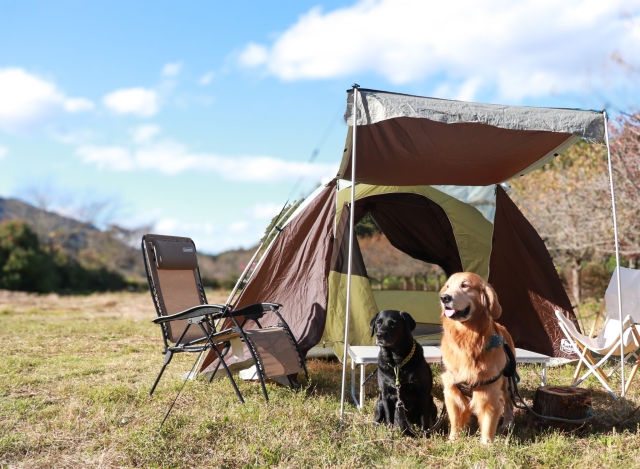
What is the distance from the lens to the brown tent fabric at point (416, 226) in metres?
6.73

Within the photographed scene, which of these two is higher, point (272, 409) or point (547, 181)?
point (547, 181)

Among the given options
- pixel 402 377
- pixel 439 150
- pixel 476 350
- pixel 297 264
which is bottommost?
pixel 402 377

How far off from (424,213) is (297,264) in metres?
2.12

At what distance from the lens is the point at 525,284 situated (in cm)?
580

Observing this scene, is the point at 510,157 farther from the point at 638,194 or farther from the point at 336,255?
the point at 638,194

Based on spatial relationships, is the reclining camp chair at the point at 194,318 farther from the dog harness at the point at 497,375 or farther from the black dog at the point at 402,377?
the dog harness at the point at 497,375

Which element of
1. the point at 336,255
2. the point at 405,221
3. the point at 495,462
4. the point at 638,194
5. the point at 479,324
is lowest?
the point at 495,462

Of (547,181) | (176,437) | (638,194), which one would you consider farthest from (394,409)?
(547,181)

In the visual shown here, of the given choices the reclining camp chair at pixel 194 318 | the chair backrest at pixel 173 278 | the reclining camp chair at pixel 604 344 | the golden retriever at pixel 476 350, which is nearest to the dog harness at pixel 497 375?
the golden retriever at pixel 476 350

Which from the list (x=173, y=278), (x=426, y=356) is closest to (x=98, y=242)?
(x=173, y=278)

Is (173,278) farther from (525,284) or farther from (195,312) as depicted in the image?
(525,284)

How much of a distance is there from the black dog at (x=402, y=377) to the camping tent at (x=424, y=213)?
0.94ft

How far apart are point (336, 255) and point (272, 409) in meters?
1.83

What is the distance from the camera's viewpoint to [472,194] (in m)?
6.73
